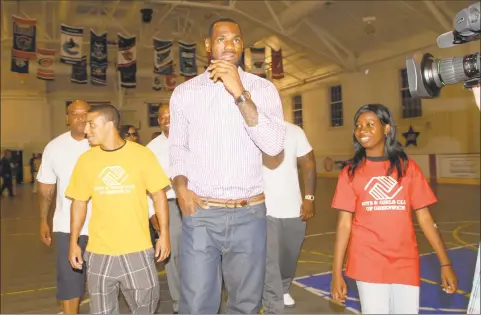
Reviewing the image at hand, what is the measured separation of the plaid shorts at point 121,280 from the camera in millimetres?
3148

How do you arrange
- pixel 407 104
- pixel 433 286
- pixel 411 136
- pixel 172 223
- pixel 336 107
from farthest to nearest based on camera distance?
pixel 336 107, pixel 407 104, pixel 411 136, pixel 433 286, pixel 172 223

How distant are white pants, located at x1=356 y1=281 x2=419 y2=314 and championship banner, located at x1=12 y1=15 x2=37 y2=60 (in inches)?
701

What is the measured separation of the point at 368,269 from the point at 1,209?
14.8 m

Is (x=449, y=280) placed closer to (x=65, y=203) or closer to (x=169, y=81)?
(x=65, y=203)

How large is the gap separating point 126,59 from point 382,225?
18935mm

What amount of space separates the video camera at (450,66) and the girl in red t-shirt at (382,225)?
102cm

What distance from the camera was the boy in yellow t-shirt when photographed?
3.15 metres

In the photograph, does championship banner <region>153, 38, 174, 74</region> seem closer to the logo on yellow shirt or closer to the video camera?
the logo on yellow shirt

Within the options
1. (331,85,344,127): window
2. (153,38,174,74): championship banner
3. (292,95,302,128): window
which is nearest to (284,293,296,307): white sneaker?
(153,38,174,74): championship banner

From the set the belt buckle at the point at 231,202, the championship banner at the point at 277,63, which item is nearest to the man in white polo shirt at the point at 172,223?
the belt buckle at the point at 231,202

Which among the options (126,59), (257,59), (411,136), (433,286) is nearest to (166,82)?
(126,59)

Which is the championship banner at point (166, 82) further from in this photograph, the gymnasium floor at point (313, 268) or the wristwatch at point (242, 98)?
the wristwatch at point (242, 98)

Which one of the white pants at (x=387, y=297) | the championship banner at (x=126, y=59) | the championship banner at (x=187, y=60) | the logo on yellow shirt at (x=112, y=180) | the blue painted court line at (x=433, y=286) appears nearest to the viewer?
the white pants at (x=387, y=297)

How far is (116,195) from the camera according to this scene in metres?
3.14
